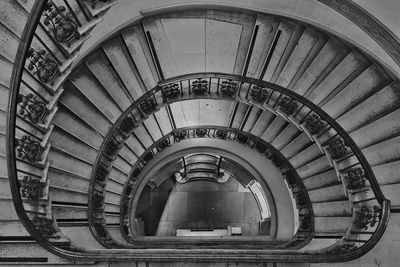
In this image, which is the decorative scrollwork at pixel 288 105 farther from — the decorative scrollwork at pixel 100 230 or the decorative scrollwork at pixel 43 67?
the decorative scrollwork at pixel 100 230

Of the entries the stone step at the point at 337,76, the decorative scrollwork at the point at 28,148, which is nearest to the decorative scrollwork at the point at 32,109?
the decorative scrollwork at the point at 28,148

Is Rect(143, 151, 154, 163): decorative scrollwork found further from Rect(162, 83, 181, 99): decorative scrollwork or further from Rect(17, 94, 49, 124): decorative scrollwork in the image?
Rect(17, 94, 49, 124): decorative scrollwork

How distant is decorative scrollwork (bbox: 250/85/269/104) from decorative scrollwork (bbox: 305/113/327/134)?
1431 millimetres

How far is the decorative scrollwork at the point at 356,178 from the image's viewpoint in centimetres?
954

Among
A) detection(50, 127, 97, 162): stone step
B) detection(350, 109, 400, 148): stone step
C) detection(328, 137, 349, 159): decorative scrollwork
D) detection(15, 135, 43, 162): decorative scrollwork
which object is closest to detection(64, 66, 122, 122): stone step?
detection(50, 127, 97, 162): stone step

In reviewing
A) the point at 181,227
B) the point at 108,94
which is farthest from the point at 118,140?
the point at 181,227

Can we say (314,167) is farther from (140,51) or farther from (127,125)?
(140,51)

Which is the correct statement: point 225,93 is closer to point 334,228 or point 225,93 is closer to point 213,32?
point 213,32

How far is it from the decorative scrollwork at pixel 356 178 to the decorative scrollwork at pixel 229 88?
4.19m

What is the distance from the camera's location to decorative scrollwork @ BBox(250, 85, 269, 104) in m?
10.9

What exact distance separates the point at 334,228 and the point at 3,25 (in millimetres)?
11361

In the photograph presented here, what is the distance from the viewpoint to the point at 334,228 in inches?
484

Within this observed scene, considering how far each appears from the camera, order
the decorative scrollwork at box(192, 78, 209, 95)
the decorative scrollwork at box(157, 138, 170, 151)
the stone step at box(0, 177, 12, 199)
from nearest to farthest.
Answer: the stone step at box(0, 177, 12, 199)
the decorative scrollwork at box(192, 78, 209, 95)
the decorative scrollwork at box(157, 138, 170, 151)

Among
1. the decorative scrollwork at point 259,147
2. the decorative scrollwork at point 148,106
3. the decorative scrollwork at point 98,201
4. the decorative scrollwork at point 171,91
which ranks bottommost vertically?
the decorative scrollwork at point 98,201
